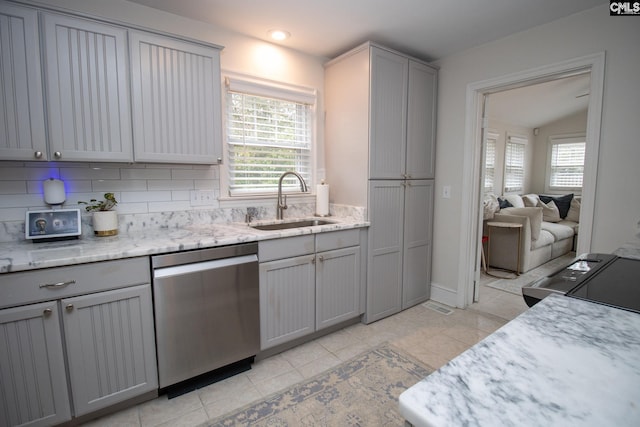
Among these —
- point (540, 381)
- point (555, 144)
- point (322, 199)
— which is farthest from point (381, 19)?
point (555, 144)

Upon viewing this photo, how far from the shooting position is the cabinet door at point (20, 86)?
1604mm

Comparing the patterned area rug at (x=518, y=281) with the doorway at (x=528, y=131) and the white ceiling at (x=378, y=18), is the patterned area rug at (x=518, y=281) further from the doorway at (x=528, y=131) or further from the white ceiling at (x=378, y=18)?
the white ceiling at (x=378, y=18)

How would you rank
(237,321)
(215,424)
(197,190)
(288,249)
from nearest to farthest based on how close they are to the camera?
(215,424) → (237,321) → (288,249) → (197,190)

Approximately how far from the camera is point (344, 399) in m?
1.88

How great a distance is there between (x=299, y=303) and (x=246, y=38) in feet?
7.20

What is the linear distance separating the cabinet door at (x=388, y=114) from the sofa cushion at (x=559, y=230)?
3.29 meters

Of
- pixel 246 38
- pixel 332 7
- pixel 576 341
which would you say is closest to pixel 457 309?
pixel 576 341

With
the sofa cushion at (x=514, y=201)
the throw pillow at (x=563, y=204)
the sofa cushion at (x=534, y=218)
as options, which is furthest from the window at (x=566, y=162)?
the sofa cushion at (x=534, y=218)

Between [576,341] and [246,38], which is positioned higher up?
[246,38]

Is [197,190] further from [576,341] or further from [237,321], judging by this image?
[576,341]

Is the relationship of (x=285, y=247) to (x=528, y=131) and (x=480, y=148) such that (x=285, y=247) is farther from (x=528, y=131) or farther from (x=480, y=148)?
(x=528, y=131)

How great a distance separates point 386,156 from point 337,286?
3.99ft

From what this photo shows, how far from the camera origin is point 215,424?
66.4 inches

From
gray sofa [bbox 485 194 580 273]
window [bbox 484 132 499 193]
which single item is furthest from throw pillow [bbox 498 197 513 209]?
gray sofa [bbox 485 194 580 273]
